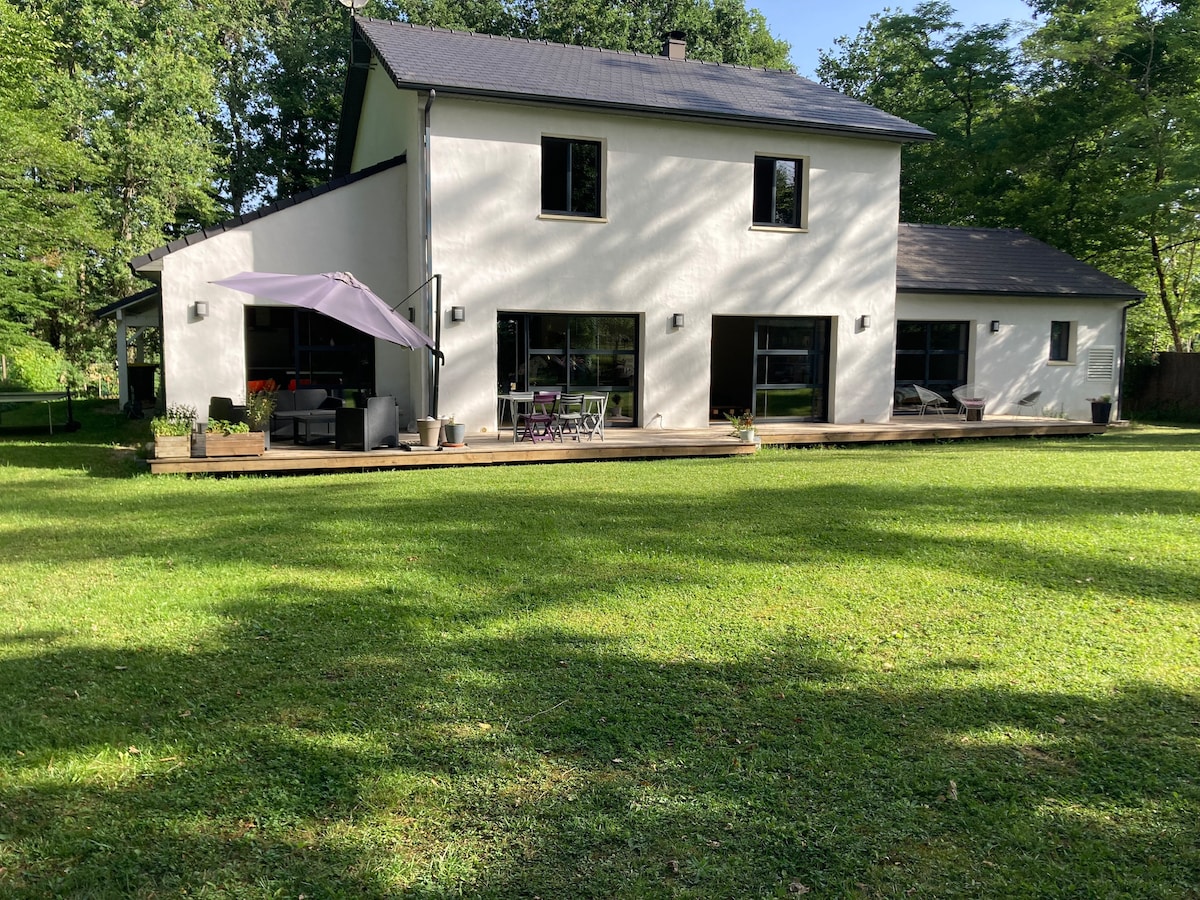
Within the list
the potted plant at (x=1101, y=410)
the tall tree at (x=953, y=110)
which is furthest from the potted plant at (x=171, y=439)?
the tall tree at (x=953, y=110)

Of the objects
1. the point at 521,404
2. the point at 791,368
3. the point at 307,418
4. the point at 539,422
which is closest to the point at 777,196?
the point at 791,368

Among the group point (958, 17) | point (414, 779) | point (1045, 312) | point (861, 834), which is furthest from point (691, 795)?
point (958, 17)

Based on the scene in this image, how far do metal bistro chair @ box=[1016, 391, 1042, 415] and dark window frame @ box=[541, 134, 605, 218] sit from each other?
11008mm

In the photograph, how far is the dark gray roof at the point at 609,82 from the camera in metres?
13.6

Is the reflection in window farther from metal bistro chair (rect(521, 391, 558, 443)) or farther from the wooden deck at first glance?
metal bistro chair (rect(521, 391, 558, 443))

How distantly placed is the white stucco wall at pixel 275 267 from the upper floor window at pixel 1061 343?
49.0 ft

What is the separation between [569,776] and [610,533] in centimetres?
404

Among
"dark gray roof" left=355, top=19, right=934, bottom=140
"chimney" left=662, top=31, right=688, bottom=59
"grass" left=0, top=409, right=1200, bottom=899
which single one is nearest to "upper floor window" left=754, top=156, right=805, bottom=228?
"dark gray roof" left=355, top=19, right=934, bottom=140

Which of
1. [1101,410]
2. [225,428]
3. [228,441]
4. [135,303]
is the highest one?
[135,303]

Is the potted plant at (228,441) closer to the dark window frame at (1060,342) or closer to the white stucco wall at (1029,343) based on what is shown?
the white stucco wall at (1029,343)

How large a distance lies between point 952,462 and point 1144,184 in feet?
60.1

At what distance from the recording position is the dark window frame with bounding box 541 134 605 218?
47.1 feet

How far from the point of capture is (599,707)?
3781 millimetres

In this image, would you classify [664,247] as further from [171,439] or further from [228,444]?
[171,439]
